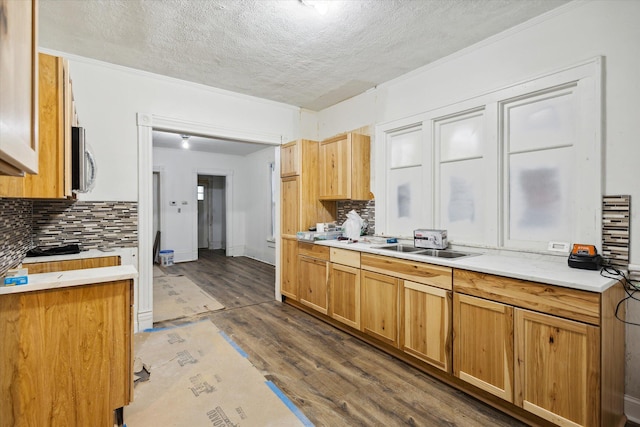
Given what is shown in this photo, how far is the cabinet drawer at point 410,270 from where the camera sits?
2258 millimetres

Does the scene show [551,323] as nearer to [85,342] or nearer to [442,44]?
[442,44]

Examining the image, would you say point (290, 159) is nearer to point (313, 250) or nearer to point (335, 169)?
point (335, 169)

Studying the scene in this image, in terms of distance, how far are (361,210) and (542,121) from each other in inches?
78.0

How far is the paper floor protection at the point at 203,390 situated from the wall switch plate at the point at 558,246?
6.62ft

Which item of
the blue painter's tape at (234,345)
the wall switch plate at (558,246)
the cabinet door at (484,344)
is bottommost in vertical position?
the blue painter's tape at (234,345)

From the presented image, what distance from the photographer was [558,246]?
220 cm

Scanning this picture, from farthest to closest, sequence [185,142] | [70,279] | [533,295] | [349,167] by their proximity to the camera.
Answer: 1. [185,142]
2. [349,167]
3. [533,295]
4. [70,279]

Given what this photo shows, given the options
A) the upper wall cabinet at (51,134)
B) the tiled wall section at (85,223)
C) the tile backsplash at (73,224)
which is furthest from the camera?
the tiled wall section at (85,223)

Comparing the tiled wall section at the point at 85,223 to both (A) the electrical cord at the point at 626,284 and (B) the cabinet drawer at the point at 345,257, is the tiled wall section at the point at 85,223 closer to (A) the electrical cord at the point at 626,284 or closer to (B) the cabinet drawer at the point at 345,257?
(B) the cabinet drawer at the point at 345,257

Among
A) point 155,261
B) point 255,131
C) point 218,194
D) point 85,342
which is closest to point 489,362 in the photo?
point 85,342

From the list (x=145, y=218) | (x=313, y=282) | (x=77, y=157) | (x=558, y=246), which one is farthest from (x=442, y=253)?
(x=145, y=218)

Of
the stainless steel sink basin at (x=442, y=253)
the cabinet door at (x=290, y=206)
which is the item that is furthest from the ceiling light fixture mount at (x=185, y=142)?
the stainless steel sink basin at (x=442, y=253)

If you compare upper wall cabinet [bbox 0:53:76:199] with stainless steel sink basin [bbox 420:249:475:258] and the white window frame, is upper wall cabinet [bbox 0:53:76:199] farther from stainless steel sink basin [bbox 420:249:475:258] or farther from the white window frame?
the white window frame

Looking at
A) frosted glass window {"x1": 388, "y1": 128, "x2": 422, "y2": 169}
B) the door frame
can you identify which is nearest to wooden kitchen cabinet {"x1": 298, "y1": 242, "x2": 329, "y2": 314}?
frosted glass window {"x1": 388, "y1": 128, "x2": 422, "y2": 169}
